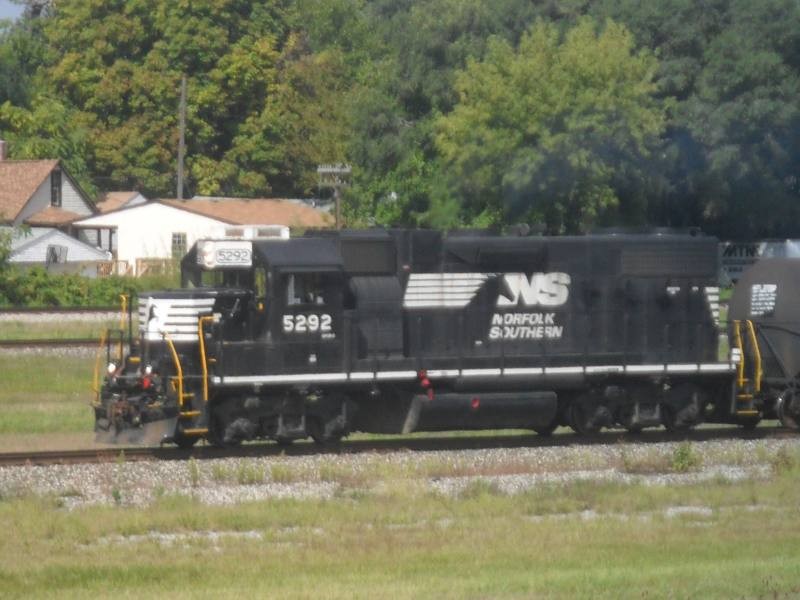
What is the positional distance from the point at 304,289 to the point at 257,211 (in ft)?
152

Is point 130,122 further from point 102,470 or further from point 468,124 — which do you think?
point 102,470

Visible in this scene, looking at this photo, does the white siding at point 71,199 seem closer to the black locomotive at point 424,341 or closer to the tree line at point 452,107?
the tree line at point 452,107

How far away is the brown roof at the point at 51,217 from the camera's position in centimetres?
6091

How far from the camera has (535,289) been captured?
66.2ft

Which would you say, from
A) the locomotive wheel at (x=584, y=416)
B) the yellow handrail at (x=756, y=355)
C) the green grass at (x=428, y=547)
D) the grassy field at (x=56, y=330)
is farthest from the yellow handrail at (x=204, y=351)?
the grassy field at (x=56, y=330)

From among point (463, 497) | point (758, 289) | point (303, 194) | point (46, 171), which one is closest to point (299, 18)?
point (303, 194)

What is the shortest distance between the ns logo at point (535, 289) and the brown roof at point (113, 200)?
2103 inches

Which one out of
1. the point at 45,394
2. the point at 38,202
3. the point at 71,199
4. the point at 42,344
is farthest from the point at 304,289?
the point at 71,199

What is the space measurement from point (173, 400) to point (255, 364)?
1322mm

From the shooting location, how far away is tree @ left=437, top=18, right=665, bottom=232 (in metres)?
41.4

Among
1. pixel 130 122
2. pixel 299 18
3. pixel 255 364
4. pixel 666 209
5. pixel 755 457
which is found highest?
pixel 299 18

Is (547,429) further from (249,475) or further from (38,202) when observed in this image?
(38,202)

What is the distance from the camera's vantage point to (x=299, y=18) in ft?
272

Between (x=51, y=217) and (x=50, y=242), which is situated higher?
(x=51, y=217)
